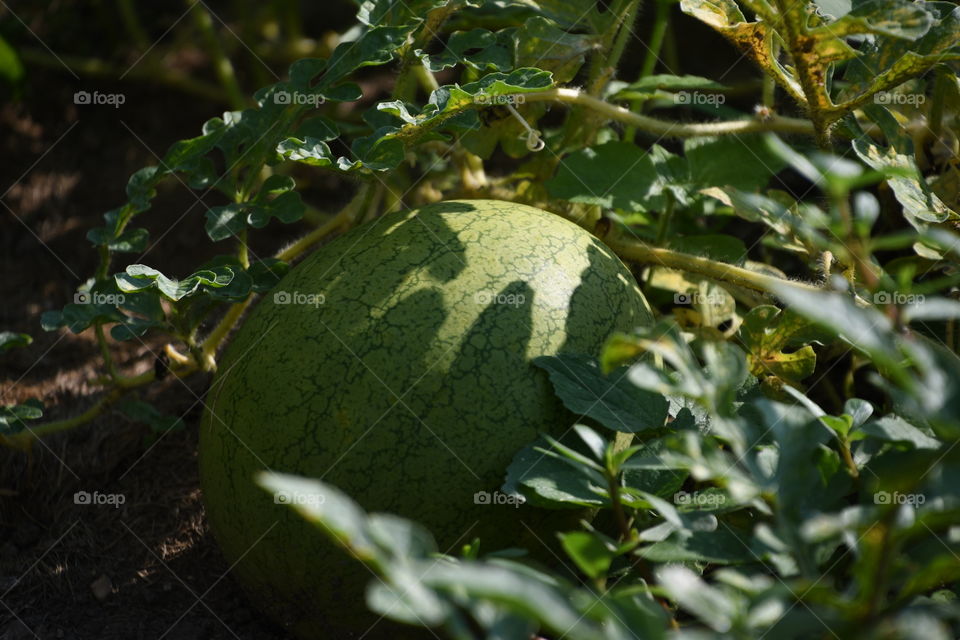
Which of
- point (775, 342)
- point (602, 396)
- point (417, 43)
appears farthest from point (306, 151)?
point (775, 342)

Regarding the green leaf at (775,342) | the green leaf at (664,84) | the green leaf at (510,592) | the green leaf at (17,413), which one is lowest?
the green leaf at (17,413)

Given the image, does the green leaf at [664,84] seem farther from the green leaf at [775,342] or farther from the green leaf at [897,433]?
the green leaf at [897,433]

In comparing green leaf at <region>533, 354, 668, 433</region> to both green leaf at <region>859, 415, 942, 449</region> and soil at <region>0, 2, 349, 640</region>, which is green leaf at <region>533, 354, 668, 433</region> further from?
soil at <region>0, 2, 349, 640</region>

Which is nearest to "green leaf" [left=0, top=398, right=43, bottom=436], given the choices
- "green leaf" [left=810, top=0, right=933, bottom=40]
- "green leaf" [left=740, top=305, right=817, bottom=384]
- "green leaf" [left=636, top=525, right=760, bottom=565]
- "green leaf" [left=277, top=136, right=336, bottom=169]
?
"green leaf" [left=277, top=136, right=336, bottom=169]

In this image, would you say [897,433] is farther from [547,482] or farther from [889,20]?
[889,20]

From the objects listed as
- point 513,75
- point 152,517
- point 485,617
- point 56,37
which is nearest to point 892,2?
point 513,75

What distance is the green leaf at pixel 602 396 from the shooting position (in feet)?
5.75

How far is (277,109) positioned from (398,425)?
927mm

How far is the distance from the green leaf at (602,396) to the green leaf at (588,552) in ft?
1.27

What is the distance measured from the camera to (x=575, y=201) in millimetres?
2336

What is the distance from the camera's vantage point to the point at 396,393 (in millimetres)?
1771

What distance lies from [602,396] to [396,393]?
382 mm

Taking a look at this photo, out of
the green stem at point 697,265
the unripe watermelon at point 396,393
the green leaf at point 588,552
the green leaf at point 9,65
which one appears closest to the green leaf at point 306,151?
the unripe watermelon at point 396,393

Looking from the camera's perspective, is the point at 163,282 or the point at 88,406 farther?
the point at 88,406
